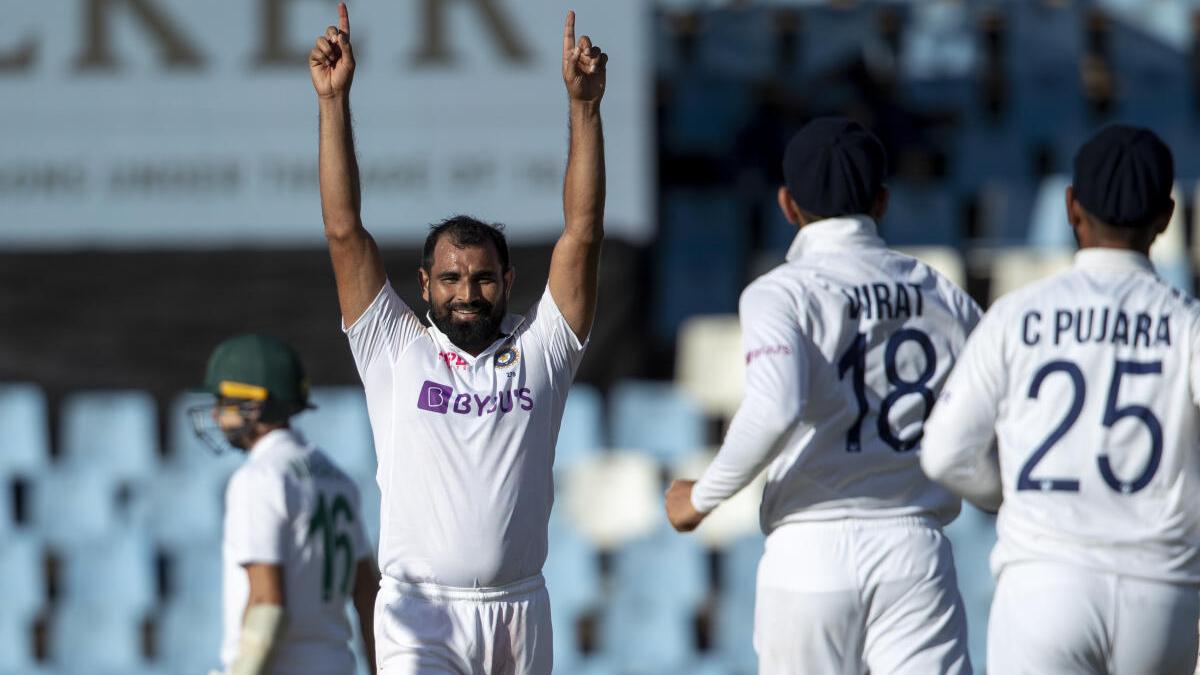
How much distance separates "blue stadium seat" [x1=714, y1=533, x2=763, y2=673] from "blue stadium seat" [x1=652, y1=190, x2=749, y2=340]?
138 centimetres

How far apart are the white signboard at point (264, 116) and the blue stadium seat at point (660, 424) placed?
2.66 ft

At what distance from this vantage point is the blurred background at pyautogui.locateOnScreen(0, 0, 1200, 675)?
8055 mm

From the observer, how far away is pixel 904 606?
3211mm

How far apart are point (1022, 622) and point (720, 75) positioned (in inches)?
247

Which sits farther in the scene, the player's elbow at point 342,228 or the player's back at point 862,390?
the player's back at point 862,390

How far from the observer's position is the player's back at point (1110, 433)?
2805mm

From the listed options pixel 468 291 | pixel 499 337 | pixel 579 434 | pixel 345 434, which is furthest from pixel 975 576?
pixel 468 291

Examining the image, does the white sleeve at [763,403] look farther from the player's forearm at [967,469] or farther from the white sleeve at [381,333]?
the white sleeve at [381,333]

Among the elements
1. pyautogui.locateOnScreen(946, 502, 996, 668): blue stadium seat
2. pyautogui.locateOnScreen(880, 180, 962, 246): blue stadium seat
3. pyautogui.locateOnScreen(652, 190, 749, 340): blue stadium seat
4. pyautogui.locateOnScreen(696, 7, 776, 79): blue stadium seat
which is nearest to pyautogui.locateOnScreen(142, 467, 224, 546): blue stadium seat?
pyautogui.locateOnScreen(652, 190, 749, 340): blue stadium seat

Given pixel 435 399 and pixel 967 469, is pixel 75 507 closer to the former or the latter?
pixel 435 399

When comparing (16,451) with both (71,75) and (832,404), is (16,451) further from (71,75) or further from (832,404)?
(832,404)

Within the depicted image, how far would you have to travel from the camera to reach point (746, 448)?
10.2 feet

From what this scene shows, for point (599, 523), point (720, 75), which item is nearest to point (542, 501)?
point (599, 523)

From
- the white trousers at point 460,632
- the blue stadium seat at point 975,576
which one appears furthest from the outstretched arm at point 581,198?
the blue stadium seat at point 975,576
